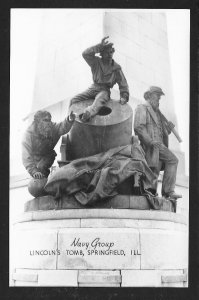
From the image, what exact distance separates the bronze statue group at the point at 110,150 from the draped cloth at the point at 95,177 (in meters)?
0.02

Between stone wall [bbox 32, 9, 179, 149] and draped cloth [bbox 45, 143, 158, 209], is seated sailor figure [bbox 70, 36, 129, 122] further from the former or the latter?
draped cloth [bbox 45, 143, 158, 209]

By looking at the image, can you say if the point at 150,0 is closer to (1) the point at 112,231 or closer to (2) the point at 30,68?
(2) the point at 30,68

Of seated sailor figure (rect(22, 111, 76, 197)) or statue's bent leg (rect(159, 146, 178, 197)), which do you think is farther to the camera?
statue's bent leg (rect(159, 146, 178, 197))

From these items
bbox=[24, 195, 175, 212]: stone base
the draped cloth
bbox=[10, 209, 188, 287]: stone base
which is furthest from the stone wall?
bbox=[10, 209, 188, 287]: stone base

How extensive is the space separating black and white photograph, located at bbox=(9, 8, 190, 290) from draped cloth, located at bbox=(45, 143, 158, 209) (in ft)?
0.06

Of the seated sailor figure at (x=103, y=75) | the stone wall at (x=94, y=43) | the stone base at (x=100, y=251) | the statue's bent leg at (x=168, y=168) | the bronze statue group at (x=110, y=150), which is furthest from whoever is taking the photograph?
the stone wall at (x=94, y=43)

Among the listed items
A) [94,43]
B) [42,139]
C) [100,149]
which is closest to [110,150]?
[100,149]

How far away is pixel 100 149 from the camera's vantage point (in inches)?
637

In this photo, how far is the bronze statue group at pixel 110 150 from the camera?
16.0 metres

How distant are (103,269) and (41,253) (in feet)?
3.62

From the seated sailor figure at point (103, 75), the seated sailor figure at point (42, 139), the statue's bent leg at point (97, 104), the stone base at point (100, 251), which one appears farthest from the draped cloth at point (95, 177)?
the seated sailor figure at point (103, 75)

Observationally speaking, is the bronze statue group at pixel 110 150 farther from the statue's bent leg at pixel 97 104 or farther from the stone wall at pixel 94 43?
the stone wall at pixel 94 43

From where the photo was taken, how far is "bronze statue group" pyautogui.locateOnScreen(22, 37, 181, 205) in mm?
16038

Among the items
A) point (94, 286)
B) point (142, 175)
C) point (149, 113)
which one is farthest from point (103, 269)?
point (149, 113)
